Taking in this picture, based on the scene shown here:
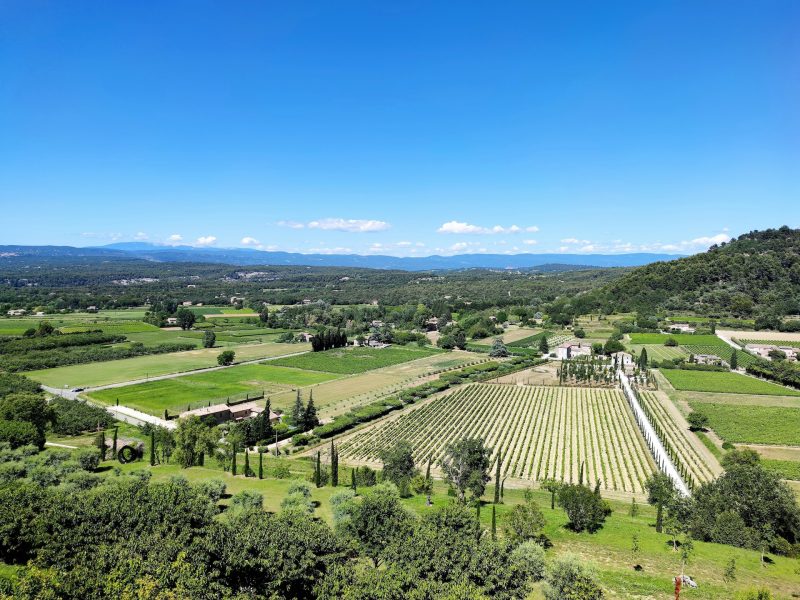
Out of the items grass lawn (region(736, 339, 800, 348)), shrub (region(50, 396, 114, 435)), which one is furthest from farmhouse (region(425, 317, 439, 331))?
shrub (region(50, 396, 114, 435))

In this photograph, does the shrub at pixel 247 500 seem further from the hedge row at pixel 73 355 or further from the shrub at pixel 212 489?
the hedge row at pixel 73 355

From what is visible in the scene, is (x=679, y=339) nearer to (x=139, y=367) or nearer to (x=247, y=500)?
(x=247, y=500)

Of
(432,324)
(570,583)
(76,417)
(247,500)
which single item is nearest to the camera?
(570,583)

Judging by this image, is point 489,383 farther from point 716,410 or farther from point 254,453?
point 254,453

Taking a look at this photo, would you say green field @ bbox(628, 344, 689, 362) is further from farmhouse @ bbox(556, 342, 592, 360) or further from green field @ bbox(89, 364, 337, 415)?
green field @ bbox(89, 364, 337, 415)

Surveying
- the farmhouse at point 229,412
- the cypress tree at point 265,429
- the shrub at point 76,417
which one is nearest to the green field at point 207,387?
the farmhouse at point 229,412

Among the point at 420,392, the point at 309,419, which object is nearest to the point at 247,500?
the point at 309,419

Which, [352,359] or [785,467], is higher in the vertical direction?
[785,467]
